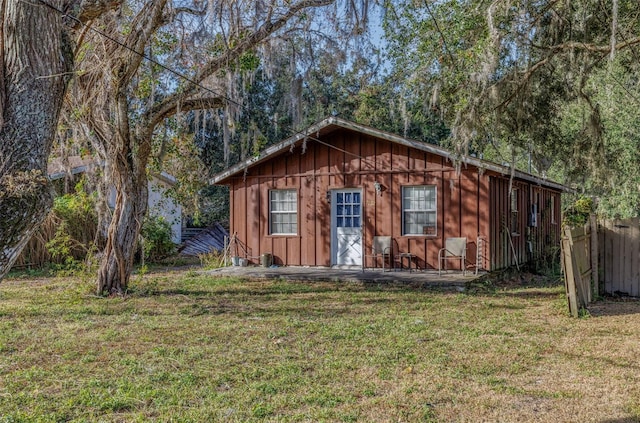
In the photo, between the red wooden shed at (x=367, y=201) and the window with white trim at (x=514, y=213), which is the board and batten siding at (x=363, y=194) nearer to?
the red wooden shed at (x=367, y=201)

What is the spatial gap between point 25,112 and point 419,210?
9915 mm

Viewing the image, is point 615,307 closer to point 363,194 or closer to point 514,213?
point 514,213

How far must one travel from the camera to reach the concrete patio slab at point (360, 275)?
10.4m

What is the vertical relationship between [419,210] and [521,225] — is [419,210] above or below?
above

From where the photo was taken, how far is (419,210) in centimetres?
1210

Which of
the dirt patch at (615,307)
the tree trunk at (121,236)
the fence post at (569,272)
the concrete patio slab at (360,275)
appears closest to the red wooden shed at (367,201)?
the concrete patio slab at (360,275)

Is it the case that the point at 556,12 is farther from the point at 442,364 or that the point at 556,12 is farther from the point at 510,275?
the point at 510,275

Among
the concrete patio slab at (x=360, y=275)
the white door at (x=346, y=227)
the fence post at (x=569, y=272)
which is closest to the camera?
the fence post at (x=569, y=272)

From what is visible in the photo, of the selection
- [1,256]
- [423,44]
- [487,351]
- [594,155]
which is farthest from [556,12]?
[1,256]

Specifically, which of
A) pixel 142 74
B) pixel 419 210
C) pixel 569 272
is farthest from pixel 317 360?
pixel 419 210

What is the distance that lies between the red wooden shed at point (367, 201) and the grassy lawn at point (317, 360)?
2880 millimetres

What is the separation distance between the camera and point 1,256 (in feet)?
9.11

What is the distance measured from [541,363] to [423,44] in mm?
7061

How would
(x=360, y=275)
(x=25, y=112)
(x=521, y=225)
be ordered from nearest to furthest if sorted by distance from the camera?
(x=25, y=112) → (x=360, y=275) → (x=521, y=225)
